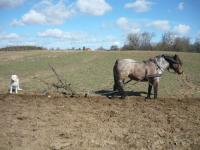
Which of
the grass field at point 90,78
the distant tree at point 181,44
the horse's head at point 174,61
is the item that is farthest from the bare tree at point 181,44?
the horse's head at point 174,61

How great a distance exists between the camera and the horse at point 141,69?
473 inches

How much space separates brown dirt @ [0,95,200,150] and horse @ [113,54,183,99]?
83cm

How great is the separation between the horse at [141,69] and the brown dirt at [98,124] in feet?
2.71

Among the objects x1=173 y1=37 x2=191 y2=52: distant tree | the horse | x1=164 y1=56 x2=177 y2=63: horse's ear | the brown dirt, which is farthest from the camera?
x1=173 y1=37 x2=191 y2=52: distant tree

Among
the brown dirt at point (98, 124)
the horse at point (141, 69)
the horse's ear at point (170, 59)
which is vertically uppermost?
the horse's ear at point (170, 59)

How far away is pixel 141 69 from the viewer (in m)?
12.3

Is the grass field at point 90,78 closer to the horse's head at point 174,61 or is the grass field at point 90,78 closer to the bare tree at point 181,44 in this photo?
the horse's head at point 174,61

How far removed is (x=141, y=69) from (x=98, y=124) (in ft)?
14.3

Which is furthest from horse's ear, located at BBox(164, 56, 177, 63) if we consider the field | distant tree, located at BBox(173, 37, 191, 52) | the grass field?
distant tree, located at BBox(173, 37, 191, 52)

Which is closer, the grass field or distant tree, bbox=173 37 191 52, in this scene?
the grass field

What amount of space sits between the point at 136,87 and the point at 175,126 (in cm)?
873

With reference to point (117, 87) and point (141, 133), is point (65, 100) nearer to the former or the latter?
point (117, 87)

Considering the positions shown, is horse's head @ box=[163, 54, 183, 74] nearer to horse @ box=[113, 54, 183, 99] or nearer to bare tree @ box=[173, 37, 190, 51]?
horse @ box=[113, 54, 183, 99]

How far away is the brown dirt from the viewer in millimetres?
7136
